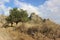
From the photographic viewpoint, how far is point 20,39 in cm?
2156

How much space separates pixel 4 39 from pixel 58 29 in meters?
8.62

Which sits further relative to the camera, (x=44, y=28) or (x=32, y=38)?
(x=44, y=28)

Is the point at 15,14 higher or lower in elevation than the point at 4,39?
higher

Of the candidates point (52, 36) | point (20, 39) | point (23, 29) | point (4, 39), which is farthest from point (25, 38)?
point (23, 29)

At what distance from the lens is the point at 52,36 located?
24.0 metres

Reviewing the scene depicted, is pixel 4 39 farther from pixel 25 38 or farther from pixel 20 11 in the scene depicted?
pixel 20 11

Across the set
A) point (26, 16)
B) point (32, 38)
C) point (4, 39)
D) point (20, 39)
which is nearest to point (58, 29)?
point (32, 38)

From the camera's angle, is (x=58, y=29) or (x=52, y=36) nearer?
(x=52, y=36)

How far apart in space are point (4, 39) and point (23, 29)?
Answer: 696 centimetres

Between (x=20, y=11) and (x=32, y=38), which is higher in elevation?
(x=20, y=11)

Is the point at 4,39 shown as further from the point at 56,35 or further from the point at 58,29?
the point at 58,29

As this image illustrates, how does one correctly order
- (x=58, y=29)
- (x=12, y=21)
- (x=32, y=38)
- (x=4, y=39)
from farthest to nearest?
(x=12, y=21), (x=58, y=29), (x=32, y=38), (x=4, y=39)

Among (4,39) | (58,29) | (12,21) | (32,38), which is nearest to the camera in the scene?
(4,39)

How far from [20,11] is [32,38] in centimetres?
2352
